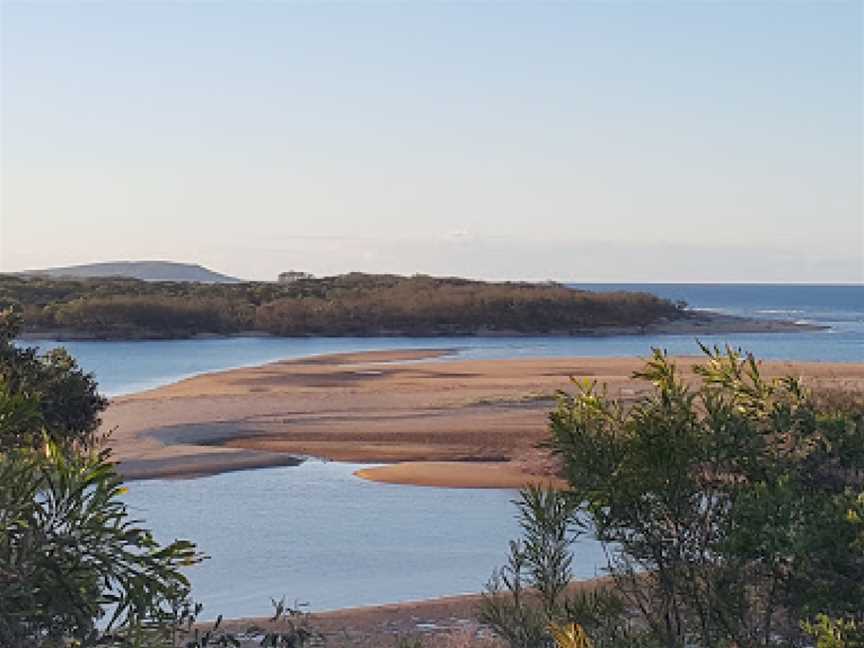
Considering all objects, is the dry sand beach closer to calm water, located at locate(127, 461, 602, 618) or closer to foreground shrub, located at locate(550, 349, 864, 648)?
calm water, located at locate(127, 461, 602, 618)

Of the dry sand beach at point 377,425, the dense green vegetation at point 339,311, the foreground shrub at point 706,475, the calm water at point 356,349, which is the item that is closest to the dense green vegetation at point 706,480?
the foreground shrub at point 706,475

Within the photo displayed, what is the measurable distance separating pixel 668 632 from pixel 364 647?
648cm

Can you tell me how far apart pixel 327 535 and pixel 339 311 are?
208 feet

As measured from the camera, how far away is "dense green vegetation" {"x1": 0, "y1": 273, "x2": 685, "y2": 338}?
254ft

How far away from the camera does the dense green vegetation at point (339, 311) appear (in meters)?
77.4

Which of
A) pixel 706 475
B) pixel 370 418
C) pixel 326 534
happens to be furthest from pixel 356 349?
pixel 706 475

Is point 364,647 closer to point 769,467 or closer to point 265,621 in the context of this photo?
point 265,621

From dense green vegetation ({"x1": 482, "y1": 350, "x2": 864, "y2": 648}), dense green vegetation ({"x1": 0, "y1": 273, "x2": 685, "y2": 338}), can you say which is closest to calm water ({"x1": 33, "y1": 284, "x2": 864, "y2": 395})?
dense green vegetation ({"x1": 0, "y1": 273, "x2": 685, "y2": 338})

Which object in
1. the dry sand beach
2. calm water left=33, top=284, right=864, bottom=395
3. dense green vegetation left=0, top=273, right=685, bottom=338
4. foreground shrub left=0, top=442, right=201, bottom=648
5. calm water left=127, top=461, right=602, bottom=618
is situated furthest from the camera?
dense green vegetation left=0, top=273, right=685, bottom=338

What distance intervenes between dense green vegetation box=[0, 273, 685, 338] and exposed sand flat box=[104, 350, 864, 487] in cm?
2879

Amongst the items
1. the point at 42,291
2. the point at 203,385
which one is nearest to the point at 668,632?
the point at 203,385

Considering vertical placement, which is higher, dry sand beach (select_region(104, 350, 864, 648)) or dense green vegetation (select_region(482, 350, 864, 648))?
dense green vegetation (select_region(482, 350, 864, 648))

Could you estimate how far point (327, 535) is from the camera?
66.4 ft

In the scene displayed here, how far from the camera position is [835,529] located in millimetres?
6242
